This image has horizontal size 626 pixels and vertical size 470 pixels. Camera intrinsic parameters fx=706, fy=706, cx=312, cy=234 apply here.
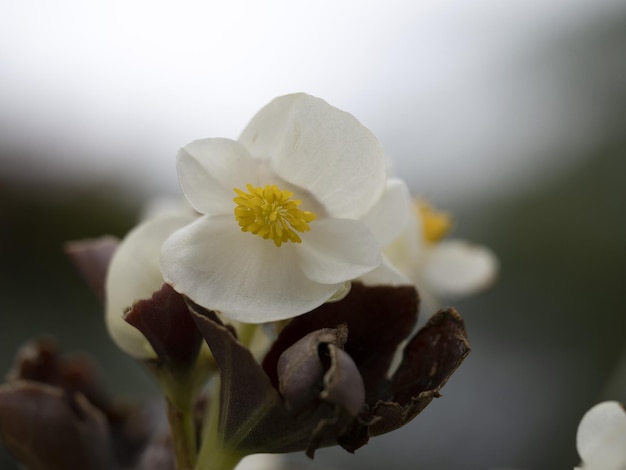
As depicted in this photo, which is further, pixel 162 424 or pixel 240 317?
pixel 162 424

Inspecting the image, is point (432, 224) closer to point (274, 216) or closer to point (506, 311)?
point (274, 216)

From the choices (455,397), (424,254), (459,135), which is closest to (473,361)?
(455,397)

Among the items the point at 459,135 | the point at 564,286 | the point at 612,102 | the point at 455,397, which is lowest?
the point at 455,397

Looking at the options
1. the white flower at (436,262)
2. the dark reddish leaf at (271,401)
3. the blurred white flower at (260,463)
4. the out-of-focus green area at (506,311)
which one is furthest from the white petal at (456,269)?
the out-of-focus green area at (506,311)

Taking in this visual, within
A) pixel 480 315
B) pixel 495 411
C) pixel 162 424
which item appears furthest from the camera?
pixel 480 315

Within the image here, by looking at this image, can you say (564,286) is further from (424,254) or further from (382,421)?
(382,421)

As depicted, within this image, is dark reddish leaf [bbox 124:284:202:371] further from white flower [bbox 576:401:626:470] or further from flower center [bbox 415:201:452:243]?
flower center [bbox 415:201:452:243]

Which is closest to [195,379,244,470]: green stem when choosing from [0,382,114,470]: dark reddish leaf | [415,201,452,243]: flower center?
[0,382,114,470]: dark reddish leaf

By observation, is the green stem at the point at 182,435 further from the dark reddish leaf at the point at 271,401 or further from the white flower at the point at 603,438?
the white flower at the point at 603,438
